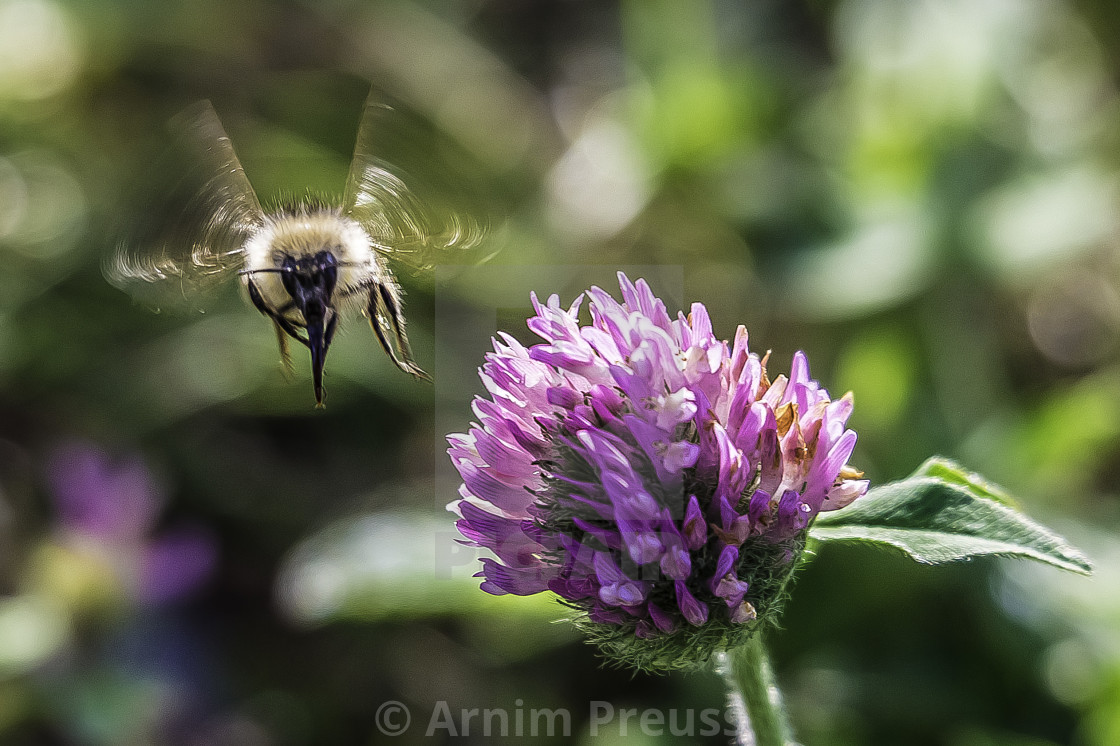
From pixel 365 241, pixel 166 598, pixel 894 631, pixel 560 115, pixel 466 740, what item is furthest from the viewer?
pixel 560 115

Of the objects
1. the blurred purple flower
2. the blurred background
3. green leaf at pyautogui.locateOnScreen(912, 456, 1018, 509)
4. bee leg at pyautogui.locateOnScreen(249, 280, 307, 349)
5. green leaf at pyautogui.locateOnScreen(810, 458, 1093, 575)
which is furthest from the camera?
the blurred purple flower

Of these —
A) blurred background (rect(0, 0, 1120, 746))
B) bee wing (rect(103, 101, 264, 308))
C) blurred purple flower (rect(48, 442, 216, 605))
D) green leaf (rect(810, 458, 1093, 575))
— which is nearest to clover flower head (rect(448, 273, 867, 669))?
green leaf (rect(810, 458, 1093, 575))

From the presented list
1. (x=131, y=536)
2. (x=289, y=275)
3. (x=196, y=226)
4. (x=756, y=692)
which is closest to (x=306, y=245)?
(x=289, y=275)

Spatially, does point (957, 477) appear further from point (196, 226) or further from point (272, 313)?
point (196, 226)

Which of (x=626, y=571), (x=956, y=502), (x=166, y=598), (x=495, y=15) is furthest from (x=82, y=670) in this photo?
(x=495, y=15)

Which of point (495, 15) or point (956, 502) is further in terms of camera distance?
point (495, 15)

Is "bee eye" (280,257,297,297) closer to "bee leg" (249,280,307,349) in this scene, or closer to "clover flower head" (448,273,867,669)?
"bee leg" (249,280,307,349)

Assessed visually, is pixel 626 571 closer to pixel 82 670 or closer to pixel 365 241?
pixel 365 241
